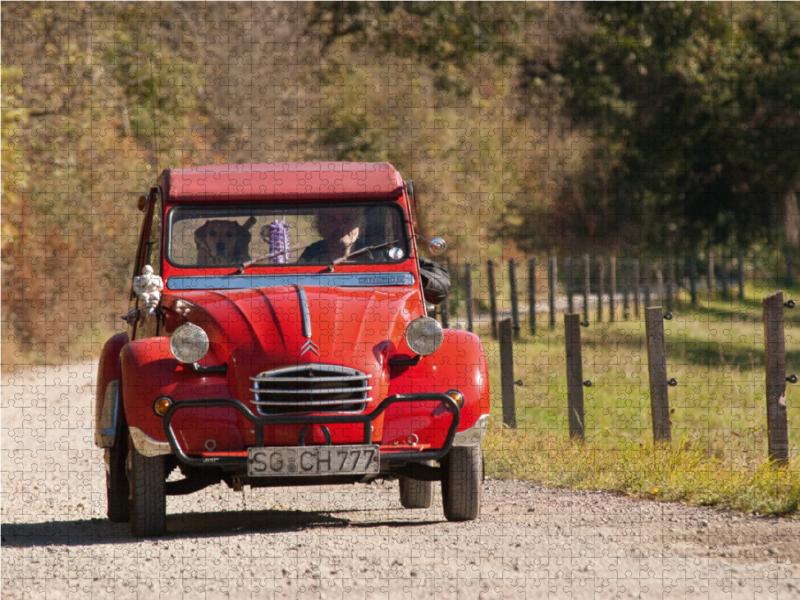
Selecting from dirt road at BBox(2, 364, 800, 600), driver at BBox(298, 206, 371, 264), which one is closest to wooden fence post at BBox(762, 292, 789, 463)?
dirt road at BBox(2, 364, 800, 600)

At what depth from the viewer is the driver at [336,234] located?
796 cm

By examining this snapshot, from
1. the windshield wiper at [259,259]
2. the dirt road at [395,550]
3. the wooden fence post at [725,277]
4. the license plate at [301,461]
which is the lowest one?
the wooden fence post at [725,277]

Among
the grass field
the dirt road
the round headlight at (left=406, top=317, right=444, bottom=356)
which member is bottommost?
the grass field

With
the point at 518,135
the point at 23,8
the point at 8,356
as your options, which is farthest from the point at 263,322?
the point at 518,135

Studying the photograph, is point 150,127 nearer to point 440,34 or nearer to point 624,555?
point 440,34

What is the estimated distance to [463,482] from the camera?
6.89 m

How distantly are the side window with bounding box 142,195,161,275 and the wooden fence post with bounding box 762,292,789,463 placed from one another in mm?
4455

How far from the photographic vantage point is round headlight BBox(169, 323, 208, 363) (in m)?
6.59

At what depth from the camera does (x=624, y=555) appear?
5.77m

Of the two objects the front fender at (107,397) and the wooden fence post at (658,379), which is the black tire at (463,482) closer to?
the front fender at (107,397)

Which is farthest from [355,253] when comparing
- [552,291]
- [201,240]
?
[552,291]

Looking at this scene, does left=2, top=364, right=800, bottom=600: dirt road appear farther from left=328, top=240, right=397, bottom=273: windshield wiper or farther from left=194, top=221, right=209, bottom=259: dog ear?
left=194, top=221, right=209, bottom=259: dog ear

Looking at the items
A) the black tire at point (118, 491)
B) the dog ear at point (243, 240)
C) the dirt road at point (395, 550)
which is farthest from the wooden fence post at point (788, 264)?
the black tire at point (118, 491)

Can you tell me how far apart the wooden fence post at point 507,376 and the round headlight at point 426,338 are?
4765 mm
